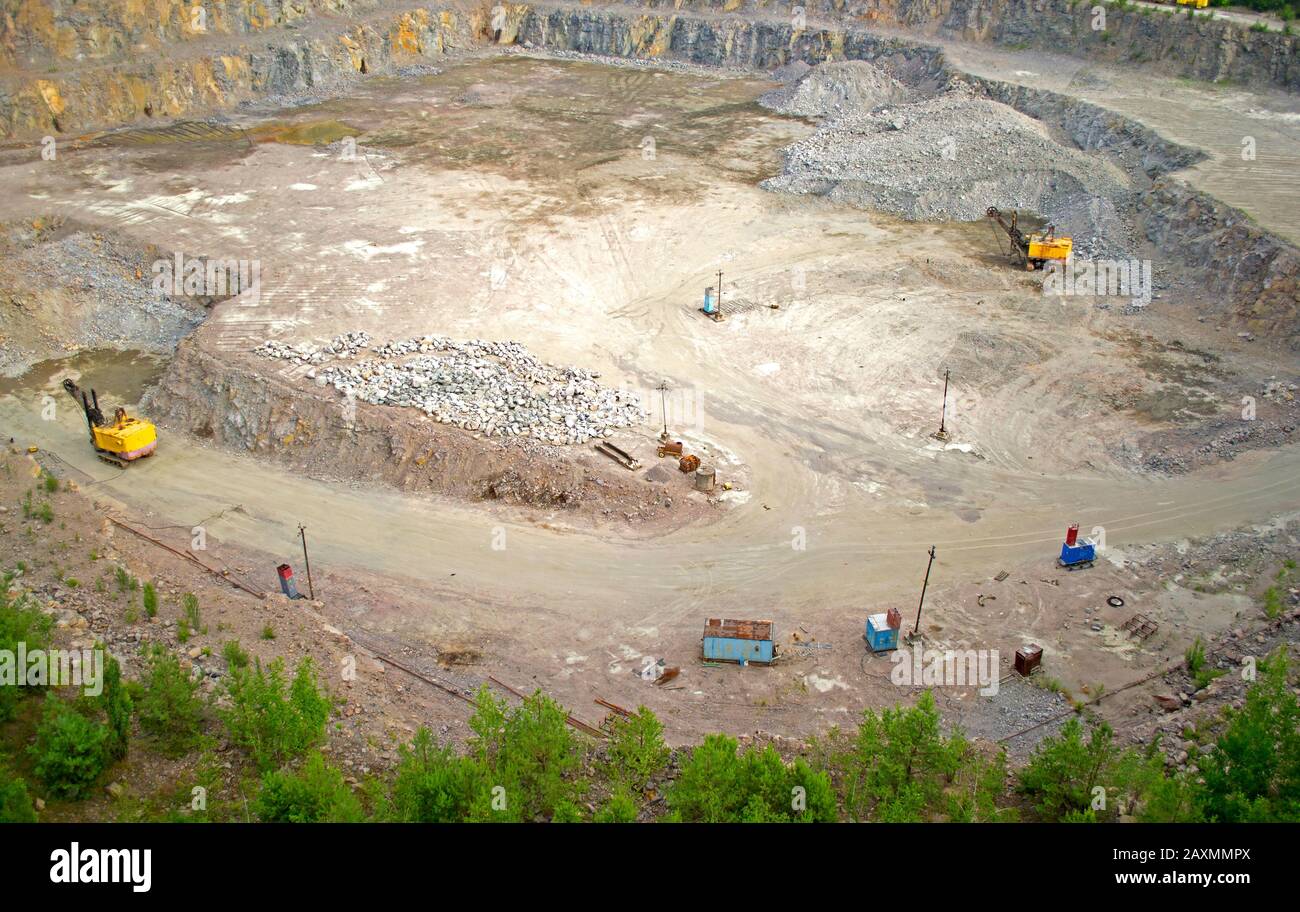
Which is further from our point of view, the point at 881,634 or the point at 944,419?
the point at 944,419

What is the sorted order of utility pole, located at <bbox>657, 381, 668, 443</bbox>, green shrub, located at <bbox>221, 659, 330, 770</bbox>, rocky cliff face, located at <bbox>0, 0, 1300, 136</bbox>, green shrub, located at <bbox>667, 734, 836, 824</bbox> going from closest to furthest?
green shrub, located at <bbox>667, 734, 836, 824</bbox> → green shrub, located at <bbox>221, 659, 330, 770</bbox> → utility pole, located at <bbox>657, 381, 668, 443</bbox> → rocky cliff face, located at <bbox>0, 0, 1300, 136</bbox>

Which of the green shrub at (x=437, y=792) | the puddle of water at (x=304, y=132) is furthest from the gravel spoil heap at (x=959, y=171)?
the green shrub at (x=437, y=792)

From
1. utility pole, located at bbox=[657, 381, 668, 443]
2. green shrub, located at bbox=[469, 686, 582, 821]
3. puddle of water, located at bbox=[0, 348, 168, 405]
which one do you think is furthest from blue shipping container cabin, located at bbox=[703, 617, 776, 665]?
puddle of water, located at bbox=[0, 348, 168, 405]

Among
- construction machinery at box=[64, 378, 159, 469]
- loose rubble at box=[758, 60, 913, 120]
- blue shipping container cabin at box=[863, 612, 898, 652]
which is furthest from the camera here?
loose rubble at box=[758, 60, 913, 120]

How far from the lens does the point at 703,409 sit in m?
26.0

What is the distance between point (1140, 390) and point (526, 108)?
34614mm

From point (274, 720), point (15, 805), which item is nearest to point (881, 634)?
point (274, 720)

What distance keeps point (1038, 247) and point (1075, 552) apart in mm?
15817

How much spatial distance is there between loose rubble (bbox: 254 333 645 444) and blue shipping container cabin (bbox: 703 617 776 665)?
7.40 meters

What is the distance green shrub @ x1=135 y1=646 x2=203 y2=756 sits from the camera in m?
13.4

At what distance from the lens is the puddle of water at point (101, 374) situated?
27.7 meters

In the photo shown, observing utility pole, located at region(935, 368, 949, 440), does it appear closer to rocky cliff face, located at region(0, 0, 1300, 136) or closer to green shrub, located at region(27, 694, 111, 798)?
green shrub, located at region(27, 694, 111, 798)

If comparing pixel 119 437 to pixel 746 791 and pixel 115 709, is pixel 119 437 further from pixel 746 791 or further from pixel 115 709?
pixel 746 791

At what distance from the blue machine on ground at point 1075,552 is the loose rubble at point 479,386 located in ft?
34.3
